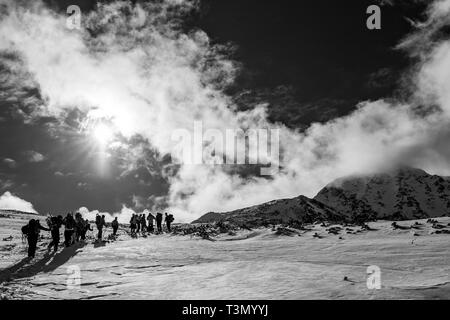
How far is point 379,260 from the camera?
14578mm

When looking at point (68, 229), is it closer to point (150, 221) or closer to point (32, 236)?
point (32, 236)

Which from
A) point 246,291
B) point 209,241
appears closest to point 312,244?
point 209,241

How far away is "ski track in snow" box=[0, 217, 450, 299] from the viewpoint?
1140 cm

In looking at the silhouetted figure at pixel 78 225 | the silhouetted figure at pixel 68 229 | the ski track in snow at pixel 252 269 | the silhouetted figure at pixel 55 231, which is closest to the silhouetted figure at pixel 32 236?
the ski track in snow at pixel 252 269

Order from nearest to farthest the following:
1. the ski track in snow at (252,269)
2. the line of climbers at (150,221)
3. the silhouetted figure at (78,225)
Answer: the ski track in snow at (252,269)
the silhouetted figure at (78,225)
the line of climbers at (150,221)

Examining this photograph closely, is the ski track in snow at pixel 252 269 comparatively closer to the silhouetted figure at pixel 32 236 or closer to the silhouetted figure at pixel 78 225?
the silhouetted figure at pixel 32 236

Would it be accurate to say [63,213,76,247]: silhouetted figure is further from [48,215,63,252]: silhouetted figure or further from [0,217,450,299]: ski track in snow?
[0,217,450,299]: ski track in snow

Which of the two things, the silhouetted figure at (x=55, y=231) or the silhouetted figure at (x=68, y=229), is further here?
the silhouetted figure at (x=68, y=229)

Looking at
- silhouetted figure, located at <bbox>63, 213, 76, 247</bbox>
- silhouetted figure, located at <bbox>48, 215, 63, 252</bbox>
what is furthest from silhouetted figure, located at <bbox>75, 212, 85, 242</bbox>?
silhouetted figure, located at <bbox>48, 215, 63, 252</bbox>

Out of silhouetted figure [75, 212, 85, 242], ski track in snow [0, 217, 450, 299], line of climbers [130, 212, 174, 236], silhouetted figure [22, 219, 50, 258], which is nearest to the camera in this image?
ski track in snow [0, 217, 450, 299]

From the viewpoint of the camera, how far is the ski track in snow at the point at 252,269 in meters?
11.4
